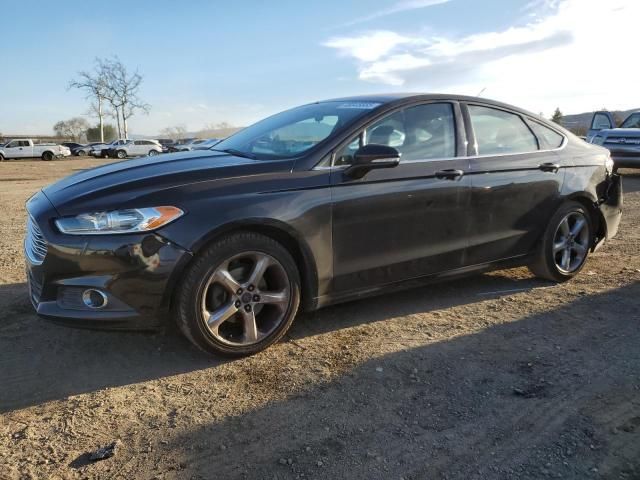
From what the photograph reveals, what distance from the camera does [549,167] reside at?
4.57 meters

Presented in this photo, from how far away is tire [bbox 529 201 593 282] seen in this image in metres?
4.69

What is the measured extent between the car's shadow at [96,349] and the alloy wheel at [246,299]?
25 cm

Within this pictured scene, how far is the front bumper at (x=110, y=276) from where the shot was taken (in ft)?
9.51

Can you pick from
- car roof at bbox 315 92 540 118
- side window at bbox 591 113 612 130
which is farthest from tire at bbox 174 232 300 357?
side window at bbox 591 113 612 130

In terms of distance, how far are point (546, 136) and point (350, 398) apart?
128 inches

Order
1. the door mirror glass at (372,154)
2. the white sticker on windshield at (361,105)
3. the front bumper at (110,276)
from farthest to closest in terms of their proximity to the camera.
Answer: the white sticker on windshield at (361,105), the door mirror glass at (372,154), the front bumper at (110,276)

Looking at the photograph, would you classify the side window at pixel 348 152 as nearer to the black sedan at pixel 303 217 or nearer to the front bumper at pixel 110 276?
the black sedan at pixel 303 217

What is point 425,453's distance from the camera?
93.7 inches

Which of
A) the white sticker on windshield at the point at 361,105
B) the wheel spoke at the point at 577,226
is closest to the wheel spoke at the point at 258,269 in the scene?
the white sticker on windshield at the point at 361,105

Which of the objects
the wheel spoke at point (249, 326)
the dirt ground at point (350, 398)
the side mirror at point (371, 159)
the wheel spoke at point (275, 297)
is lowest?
the dirt ground at point (350, 398)

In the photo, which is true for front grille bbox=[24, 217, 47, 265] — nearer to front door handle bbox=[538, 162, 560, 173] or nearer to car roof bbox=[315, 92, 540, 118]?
car roof bbox=[315, 92, 540, 118]

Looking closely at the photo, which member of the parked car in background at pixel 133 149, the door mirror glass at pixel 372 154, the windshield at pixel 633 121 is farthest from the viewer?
the parked car in background at pixel 133 149

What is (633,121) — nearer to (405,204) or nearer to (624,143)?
(624,143)

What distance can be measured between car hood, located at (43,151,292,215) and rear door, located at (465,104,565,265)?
5.59ft
